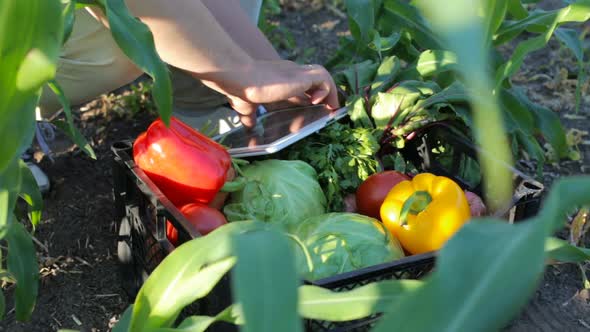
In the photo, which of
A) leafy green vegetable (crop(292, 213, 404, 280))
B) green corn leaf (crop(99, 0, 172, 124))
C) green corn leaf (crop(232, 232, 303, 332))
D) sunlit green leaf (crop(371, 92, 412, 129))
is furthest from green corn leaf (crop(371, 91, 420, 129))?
green corn leaf (crop(232, 232, 303, 332))

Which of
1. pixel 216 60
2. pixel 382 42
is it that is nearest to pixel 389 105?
pixel 382 42

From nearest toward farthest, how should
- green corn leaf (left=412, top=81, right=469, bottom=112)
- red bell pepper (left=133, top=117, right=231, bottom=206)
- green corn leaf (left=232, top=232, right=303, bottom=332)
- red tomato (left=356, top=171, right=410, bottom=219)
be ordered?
green corn leaf (left=232, top=232, right=303, bottom=332), red bell pepper (left=133, top=117, right=231, bottom=206), red tomato (left=356, top=171, right=410, bottom=219), green corn leaf (left=412, top=81, right=469, bottom=112)

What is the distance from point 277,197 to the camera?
1.87 meters

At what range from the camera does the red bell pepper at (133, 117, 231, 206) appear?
5.87ft

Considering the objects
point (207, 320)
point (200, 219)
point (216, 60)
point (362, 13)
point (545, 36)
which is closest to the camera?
point (207, 320)

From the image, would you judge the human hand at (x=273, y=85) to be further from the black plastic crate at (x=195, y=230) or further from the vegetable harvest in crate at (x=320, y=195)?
the black plastic crate at (x=195, y=230)

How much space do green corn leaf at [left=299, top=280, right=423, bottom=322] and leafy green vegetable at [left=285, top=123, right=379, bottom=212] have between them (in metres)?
0.86

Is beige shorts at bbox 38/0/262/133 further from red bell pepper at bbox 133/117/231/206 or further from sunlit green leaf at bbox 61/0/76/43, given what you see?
sunlit green leaf at bbox 61/0/76/43

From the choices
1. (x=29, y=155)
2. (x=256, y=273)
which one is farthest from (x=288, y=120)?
(x=256, y=273)

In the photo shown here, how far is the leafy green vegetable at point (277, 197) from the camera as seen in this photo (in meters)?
1.86

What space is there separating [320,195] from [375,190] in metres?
0.15

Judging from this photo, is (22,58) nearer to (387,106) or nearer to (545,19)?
(387,106)

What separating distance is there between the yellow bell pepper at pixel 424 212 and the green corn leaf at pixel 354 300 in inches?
24.8

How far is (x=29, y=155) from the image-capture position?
7.86 feet
